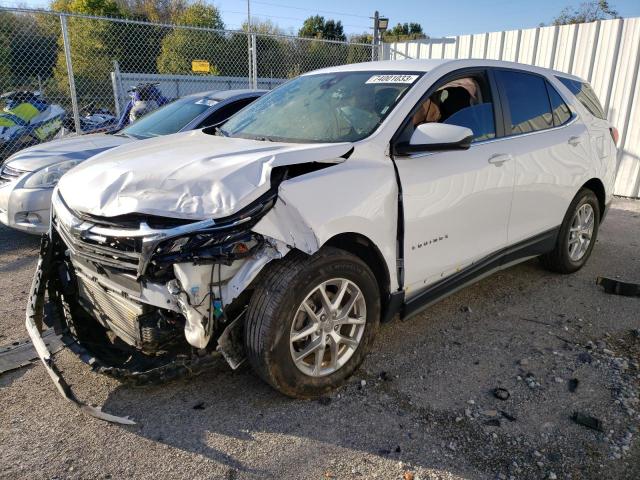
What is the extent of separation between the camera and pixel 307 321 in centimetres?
281

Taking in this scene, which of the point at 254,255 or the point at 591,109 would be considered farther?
the point at 591,109

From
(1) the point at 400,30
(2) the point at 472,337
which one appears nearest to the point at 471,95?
(2) the point at 472,337

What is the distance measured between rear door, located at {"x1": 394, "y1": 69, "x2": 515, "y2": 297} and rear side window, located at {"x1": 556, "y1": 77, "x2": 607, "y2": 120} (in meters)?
1.39

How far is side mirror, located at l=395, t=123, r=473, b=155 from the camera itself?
297 centimetres

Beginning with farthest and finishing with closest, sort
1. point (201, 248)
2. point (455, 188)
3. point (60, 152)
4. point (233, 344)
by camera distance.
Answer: point (60, 152) → point (455, 188) → point (233, 344) → point (201, 248)

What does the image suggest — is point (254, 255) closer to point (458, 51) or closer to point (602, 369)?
point (602, 369)

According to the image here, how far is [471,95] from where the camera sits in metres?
3.70

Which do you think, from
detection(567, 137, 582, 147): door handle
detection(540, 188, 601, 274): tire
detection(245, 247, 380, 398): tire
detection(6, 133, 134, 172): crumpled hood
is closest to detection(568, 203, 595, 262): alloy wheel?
detection(540, 188, 601, 274): tire

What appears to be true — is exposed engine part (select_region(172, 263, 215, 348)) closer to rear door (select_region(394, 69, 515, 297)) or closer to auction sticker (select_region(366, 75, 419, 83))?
rear door (select_region(394, 69, 515, 297))

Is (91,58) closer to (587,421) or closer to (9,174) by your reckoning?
(9,174)

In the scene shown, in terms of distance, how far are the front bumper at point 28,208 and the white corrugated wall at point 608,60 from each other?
26.6 ft

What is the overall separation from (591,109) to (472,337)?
8.93ft

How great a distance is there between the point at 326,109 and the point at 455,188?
1026 mm

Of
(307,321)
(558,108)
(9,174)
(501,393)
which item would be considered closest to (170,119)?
(9,174)
